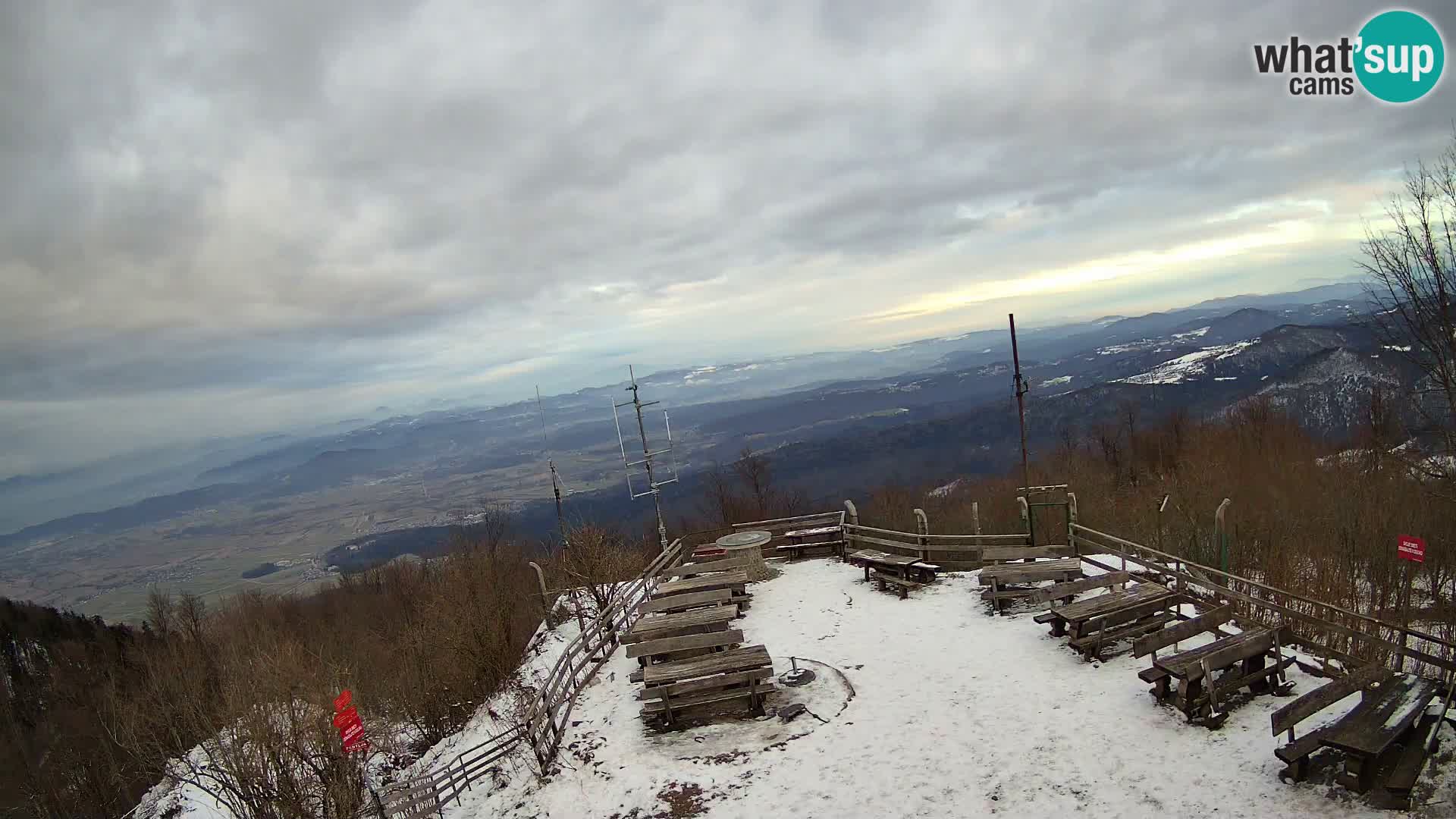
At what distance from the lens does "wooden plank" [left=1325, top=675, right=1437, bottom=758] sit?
650cm

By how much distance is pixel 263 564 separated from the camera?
566 ft

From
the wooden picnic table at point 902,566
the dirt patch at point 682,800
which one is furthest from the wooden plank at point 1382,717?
the wooden picnic table at point 902,566

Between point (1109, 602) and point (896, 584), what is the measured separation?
5.32m

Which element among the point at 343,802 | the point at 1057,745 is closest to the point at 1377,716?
the point at 1057,745

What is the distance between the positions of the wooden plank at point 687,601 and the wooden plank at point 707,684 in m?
4.05

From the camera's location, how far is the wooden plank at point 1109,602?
1158 cm

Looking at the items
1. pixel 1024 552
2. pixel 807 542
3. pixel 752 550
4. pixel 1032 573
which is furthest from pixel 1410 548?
pixel 807 542

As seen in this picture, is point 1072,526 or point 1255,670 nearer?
point 1255,670

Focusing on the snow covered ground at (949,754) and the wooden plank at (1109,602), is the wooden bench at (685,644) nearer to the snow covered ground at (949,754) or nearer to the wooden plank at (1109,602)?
the snow covered ground at (949,754)

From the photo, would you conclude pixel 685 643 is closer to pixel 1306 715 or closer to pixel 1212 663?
pixel 1212 663

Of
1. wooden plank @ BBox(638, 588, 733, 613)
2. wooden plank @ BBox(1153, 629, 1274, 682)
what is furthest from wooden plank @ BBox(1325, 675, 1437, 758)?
wooden plank @ BBox(638, 588, 733, 613)

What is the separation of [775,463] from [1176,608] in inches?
5911

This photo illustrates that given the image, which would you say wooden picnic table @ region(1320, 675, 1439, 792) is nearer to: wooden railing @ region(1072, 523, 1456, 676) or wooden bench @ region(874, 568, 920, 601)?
wooden railing @ region(1072, 523, 1456, 676)

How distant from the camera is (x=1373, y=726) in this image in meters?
6.72
